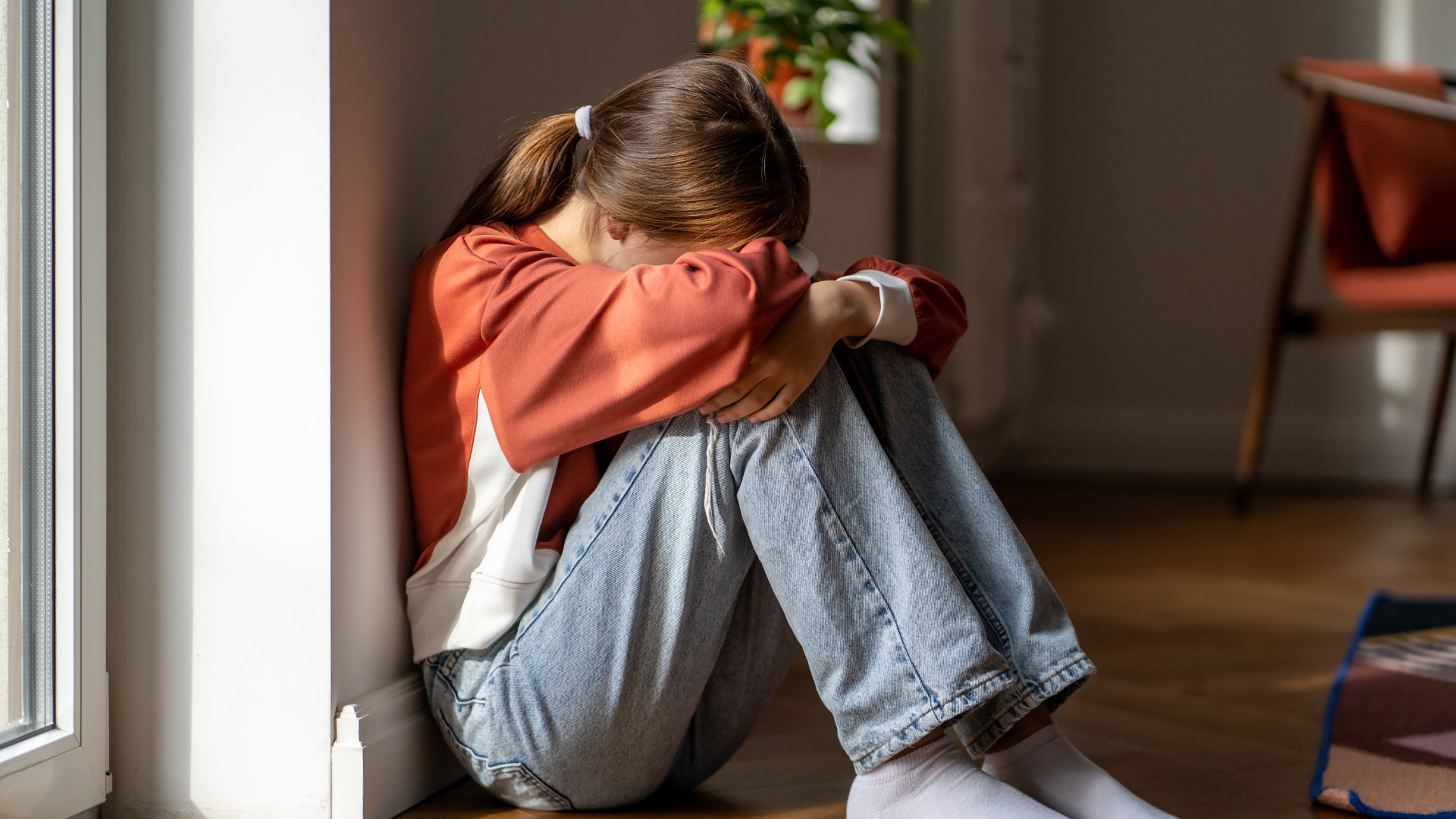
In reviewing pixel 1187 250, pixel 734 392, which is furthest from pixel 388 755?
pixel 1187 250

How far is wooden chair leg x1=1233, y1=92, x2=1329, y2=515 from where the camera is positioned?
2221 mm

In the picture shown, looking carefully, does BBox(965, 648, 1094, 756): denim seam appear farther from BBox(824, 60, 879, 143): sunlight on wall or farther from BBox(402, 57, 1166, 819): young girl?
BBox(824, 60, 879, 143): sunlight on wall

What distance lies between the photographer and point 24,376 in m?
0.73

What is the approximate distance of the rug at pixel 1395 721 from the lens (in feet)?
2.87

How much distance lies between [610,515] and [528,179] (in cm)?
25

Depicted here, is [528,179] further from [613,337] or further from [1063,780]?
[1063,780]

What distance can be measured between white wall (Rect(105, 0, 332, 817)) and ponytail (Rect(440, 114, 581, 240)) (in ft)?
0.42

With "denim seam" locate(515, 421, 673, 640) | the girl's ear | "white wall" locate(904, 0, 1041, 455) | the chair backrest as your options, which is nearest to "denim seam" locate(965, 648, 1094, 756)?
"denim seam" locate(515, 421, 673, 640)

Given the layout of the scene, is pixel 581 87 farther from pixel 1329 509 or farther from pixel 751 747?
pixel 1329 509

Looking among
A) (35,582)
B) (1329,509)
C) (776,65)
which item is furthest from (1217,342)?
(35,582)

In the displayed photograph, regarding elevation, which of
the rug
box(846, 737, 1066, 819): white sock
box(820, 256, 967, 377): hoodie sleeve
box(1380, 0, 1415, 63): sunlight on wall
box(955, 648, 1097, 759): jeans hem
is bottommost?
the rug

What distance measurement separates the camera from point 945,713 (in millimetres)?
702

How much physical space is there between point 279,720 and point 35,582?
6.6 inches

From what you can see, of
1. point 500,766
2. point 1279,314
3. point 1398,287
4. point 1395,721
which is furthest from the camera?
point 1279,314
